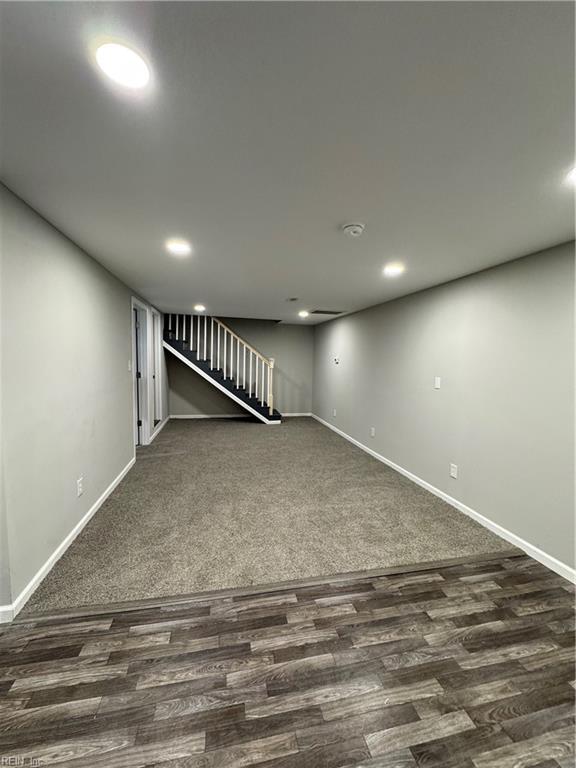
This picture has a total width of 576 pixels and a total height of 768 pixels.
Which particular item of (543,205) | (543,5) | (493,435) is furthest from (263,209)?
(493,435)

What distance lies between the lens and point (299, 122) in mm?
1094

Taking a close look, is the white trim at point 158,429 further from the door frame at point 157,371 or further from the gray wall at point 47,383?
the gray wall at point 47,383

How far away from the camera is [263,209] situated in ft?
5.73

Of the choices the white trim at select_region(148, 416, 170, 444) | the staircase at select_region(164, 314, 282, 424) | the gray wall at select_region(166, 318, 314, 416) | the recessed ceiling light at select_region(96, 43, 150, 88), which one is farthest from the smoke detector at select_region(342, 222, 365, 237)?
the gray wall at select_region(166, 318, 314, 416)

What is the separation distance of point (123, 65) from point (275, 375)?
20.8 ft

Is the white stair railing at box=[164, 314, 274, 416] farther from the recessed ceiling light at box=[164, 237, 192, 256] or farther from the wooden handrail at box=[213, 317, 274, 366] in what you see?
the recessed ceiling light at box=[164, 237, 192, 256]

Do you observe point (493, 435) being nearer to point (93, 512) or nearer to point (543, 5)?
point (543, 5)

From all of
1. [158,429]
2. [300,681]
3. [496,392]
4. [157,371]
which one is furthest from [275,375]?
[300,681]

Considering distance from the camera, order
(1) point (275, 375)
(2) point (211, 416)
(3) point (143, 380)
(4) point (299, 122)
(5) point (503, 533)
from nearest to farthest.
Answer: (4) point (299, 122), (5) point (503, 533), (3) point (143, 380), (2) point (211, 416), (1) point (275, 375)

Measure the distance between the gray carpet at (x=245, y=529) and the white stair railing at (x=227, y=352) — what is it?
2.71m

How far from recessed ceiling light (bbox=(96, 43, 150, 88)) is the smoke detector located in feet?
4.14

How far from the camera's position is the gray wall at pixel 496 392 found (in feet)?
7.00

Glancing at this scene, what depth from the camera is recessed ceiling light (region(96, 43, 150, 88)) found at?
857mm

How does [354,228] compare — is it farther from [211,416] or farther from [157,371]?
[211,416]
